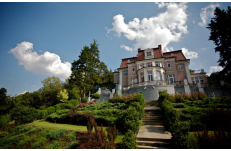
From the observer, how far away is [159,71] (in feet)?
76.0

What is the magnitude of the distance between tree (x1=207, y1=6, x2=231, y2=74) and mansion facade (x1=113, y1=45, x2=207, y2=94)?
7.13 m

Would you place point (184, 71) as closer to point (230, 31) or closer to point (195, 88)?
point (195, 88)

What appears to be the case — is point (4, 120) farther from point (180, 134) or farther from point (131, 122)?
point (180, 134)

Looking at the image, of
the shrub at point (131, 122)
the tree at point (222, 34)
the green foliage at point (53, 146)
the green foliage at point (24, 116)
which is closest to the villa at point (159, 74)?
the tree at point (222, 34)

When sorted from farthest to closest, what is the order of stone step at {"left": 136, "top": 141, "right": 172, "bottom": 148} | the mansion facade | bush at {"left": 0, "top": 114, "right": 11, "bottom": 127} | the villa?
A: 1. the mansion facade
2. the villa
3. bush at {"left": 0, "top": 114, "right": 11, "bottom": 127}
4. stone step at {"left": 136, "top": 141, "right": 172, "bottom": 148}

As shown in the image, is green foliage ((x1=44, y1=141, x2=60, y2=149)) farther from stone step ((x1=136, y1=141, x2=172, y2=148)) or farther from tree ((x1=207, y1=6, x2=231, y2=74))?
tree ((x1=207, y1=6, x2=231, y2=74))

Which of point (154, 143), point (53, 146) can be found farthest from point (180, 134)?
point (53, 146)

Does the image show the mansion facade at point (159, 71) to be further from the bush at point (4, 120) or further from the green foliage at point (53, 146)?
the bush at point (4, 120)

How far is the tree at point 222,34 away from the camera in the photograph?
1619 cm

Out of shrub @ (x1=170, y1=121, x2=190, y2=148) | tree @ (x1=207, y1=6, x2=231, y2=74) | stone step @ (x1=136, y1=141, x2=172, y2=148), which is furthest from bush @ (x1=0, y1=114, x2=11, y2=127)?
tree @ (x1=207, y1=6, x2=231, y2=74)

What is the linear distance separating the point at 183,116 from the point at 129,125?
174 inches

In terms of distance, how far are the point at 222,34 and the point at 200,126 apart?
19055mm

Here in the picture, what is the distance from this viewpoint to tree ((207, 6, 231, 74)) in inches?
637

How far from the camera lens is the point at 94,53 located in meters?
28.3
